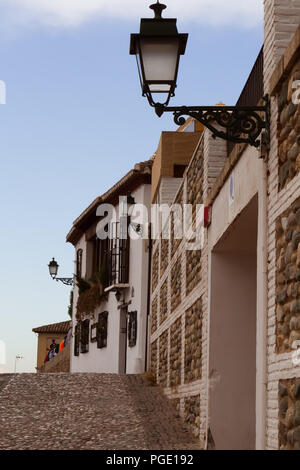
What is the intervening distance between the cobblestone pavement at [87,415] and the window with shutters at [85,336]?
9.49 meters

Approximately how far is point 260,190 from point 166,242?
857 cm

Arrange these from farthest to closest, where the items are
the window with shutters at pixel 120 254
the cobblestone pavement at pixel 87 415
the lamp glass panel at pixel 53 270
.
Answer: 1. the lamp glass panel at pixel 53 270
2. the window with shutters at pixel 120 254
3. the cobblestone pavement at pixel 87 415

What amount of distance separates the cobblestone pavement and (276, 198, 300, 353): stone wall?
404cm

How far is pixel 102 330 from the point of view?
24547 mm

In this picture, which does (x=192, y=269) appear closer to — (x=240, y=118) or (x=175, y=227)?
(x=175, y=227)

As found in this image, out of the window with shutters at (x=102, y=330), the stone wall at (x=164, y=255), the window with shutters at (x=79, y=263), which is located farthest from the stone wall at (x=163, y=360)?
the window with shutters at (x=79, y=263)

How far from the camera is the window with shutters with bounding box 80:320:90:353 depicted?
27.0 meters

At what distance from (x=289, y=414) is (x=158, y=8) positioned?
11.6 feet

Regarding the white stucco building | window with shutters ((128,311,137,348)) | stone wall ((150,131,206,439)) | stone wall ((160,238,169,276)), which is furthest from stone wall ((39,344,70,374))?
stone wall ((160,238,169,276))

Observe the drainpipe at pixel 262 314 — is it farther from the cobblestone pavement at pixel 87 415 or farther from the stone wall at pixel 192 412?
the stone wall at pixel 192 412

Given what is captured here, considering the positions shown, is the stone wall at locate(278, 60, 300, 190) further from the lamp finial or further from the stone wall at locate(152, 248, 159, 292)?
the stone wall at locate(152, 248, 159, 292)

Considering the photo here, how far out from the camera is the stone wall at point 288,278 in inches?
229

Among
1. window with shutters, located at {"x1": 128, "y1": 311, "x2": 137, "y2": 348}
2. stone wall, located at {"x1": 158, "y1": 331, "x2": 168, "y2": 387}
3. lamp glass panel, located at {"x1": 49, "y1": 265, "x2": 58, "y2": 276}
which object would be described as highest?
lamp glass panel, located at {"x1": 49, "y1": 265, "x2": 58, "y2": 276}
